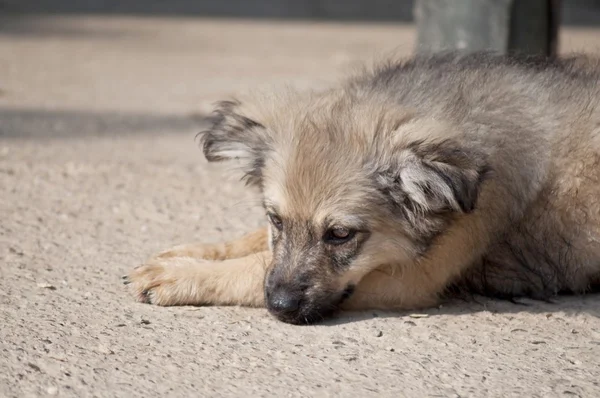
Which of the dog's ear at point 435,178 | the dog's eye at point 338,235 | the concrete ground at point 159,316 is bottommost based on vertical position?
the concrete ground at point 159,316

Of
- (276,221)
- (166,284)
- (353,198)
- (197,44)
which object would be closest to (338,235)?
(353,198)

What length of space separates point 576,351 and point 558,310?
0.51 meters

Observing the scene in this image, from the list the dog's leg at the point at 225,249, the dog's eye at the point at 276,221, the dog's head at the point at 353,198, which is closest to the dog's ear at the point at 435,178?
the dog's head at the point at 353,198

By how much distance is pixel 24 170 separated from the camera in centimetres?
649

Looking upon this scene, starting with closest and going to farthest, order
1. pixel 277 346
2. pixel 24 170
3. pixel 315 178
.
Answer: pixel 277 346 < pixel 315 178 < pixel 24 170

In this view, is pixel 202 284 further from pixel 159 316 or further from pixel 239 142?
pixel 239 142

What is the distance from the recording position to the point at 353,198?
4254 mm

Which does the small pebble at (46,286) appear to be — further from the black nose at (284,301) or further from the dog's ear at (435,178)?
the dog's ear at (435,178)

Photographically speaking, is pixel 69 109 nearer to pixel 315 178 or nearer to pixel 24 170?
pixel 24 170

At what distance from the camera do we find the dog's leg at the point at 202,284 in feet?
14.5

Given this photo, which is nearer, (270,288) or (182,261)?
(270,288)

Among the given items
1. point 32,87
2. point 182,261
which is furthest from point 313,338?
point 32,87

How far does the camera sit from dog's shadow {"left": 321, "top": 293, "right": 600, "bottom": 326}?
447 centimetres

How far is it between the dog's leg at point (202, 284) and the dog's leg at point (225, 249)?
34 cm
